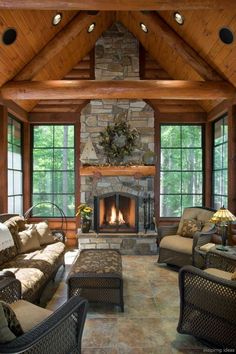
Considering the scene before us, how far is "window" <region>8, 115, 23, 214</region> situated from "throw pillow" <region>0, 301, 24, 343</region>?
4.12m

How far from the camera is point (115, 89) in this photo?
4.95 metres

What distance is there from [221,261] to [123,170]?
9.78 feet

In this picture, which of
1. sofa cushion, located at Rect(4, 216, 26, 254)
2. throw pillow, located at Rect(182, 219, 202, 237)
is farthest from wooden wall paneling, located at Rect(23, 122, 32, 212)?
throw pillow, located at Rect(182, 219, 202, 237)

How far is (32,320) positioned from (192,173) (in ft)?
16.7

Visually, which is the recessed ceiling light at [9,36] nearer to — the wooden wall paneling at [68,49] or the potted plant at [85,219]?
the wooden wall paneling at [68,49]

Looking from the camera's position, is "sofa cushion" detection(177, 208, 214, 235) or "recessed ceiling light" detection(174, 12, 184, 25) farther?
"sofa cushion" detection(177, 208, 214, 235)

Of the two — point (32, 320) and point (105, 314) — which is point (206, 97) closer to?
point (105, 314)

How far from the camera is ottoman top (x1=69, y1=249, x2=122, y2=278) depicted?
3.34 m

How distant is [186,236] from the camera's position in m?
4.93

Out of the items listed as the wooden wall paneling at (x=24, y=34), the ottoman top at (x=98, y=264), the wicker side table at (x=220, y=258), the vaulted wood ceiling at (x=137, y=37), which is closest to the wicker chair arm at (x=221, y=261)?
the wicker side table at (x=220, y=258)

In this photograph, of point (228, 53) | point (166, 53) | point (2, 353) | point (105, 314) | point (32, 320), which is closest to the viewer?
point (2, 353)

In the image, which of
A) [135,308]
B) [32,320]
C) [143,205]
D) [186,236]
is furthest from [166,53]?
[32,320]

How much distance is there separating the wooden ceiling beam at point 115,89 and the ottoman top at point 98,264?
271cm

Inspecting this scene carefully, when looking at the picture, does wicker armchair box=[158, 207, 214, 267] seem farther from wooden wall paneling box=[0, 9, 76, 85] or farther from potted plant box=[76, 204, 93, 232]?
wooden wall paneling box=[0, 9, 76, 85]
